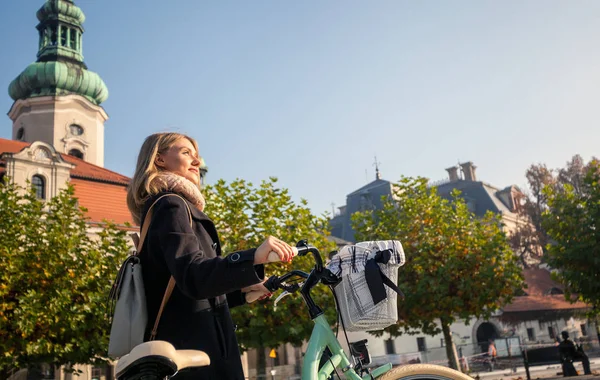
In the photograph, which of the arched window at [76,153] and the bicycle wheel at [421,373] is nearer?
the bicycle wheel at [421,373]

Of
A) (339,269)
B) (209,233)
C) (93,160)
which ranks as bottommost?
(339,269)

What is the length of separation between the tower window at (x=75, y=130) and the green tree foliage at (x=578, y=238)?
38.7 metres

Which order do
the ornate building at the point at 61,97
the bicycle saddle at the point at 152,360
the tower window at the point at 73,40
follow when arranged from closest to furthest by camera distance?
the bicycle saddle at the point at 152,360 → the ornate building at the point at 61,97 → the tower window at the point at 73,40

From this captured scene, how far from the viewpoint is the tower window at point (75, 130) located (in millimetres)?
45531

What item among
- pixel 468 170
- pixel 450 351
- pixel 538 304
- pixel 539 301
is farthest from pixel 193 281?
pixel 468 170

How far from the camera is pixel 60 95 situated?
45656 millimetres

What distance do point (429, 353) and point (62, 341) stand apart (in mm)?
18068

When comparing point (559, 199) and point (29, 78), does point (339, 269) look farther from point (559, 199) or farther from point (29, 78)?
point (29, 78)

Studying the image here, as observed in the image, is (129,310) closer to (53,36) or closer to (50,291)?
(50,291)

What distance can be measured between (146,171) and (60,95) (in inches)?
1869

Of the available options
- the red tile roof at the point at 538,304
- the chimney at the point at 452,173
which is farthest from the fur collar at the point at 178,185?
the chimney at the point at 452,173

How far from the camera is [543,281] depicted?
49.4 metres

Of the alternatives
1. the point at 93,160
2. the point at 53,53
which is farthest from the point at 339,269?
the point at 53,53

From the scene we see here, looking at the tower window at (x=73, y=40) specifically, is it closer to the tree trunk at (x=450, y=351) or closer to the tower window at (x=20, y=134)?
the tower window at (x=20, y=134)
